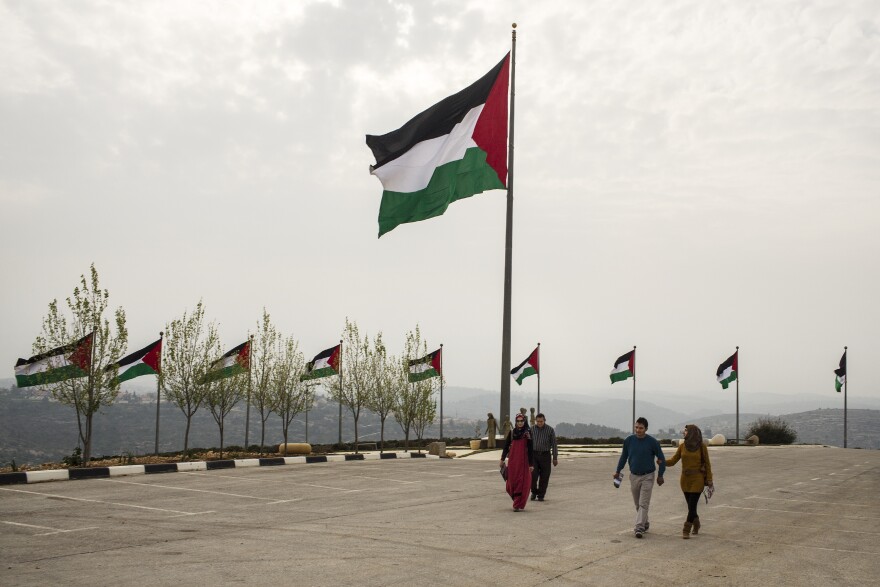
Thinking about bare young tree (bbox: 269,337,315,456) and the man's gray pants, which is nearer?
the man's gray pants

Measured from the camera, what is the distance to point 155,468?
74.3 feet

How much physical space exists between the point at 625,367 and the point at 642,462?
38880 mm

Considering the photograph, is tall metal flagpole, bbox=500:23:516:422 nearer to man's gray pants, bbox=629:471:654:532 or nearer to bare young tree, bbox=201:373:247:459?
man's gray pants, bbox=629:471:654:532

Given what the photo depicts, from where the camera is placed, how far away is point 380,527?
12.8m

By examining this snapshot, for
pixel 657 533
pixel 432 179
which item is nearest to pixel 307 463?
pixel 432 179

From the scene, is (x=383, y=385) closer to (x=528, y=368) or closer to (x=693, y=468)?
(x=528, y=368)

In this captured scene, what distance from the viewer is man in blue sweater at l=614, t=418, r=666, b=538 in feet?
41.9

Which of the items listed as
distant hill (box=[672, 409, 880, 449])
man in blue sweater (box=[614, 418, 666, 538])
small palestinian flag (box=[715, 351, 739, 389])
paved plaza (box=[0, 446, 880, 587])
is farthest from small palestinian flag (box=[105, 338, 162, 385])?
distant hill (box=[672, 409, 880, 449])

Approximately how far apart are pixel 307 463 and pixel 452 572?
1904 centimetres

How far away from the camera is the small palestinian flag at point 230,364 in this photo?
3553cm

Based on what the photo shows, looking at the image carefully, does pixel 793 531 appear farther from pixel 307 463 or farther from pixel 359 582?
pixel 307 463

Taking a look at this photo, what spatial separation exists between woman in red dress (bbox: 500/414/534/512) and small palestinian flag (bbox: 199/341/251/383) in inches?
847

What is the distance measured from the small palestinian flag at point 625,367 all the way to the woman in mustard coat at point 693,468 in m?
37.9

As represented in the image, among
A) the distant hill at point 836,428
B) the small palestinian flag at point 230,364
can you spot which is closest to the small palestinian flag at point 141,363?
the small palestinian flag at point 230,364
